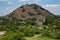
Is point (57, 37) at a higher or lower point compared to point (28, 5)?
lower

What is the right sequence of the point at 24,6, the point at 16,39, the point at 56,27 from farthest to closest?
the point at 24,6, the point at 56,27, the point at 16,39

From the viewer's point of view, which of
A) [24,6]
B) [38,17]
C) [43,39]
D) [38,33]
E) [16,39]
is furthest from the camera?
[24,6]

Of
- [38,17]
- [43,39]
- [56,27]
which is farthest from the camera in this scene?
[38,17]

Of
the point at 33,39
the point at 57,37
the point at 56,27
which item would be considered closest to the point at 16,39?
the point at 33,39

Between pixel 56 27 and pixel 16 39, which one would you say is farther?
pixel 56 27

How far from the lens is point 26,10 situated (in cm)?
11944

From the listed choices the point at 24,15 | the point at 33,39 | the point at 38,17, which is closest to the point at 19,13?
the point at 24,15

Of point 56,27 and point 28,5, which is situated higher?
point 28,5

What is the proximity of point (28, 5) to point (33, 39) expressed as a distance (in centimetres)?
7199

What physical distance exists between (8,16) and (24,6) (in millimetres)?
12257

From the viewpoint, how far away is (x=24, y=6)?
12256 cm

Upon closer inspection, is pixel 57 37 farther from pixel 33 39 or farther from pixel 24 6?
pixel 24 6

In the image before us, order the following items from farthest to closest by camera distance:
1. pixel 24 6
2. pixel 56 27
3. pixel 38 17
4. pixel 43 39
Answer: pixel 24 6 < pixel 38 17 < pixel 56 27 < pixel 43 39

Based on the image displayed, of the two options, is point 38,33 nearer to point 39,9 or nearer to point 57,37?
point 57,37
